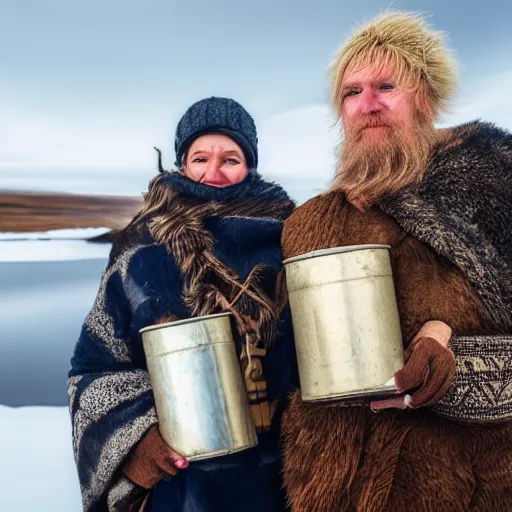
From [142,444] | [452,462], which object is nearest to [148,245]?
[142,444]

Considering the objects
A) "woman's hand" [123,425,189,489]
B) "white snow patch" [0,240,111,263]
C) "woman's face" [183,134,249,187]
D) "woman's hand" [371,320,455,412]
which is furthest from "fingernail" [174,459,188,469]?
"white snow patch" [0,240,111,263]

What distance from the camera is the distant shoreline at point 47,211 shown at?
240 centimetres

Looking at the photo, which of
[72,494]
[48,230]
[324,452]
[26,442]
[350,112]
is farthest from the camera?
[48,230]

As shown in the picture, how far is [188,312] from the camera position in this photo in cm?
128

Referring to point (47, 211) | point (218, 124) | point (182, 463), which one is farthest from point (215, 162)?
point (47, 211)

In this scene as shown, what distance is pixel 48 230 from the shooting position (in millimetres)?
2439

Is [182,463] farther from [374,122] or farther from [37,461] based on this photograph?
[37,461]

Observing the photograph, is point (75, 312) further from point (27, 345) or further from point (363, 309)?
point (363, 309)

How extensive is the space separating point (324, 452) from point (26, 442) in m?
1.39

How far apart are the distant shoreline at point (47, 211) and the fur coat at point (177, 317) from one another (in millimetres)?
1065

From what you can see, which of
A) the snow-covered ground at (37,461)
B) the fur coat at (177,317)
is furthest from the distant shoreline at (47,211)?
the fur coat at (177,317)

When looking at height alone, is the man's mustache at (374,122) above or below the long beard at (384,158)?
above

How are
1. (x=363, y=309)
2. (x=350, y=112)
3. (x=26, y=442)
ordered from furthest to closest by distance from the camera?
1. (x=26, y=442)
2. (x=350, y=112)
3. (x=363, y=309)

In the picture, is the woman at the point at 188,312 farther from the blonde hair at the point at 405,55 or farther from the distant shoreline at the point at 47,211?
the distant shoreline at the point at 47,211
